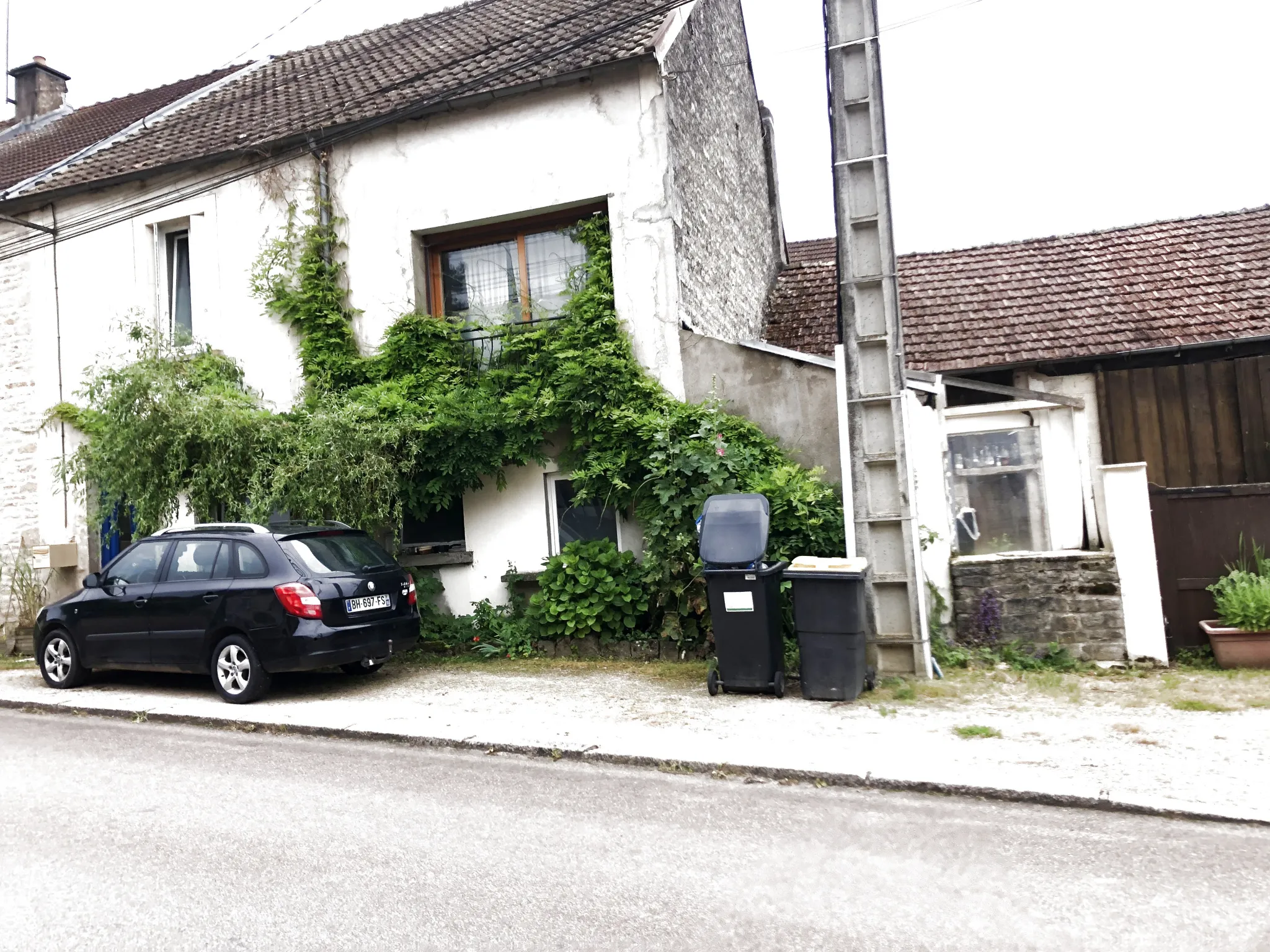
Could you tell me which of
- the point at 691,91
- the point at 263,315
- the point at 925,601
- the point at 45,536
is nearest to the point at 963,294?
the point at 691,91

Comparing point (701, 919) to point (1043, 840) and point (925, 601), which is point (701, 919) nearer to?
point (1043, 840)

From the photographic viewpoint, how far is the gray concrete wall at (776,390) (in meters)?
9.73

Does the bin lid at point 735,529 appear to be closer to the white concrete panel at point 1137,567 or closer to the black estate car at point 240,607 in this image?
the black estate car at point 240,607

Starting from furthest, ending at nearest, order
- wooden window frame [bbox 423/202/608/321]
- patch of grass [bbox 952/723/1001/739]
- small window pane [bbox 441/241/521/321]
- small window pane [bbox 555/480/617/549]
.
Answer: small window pane [bbox 441/241/521/321] → wooden window frame [bbox 423/202/608/321] → small window pane [bbox 555/480/617/549] → patch of grass [bbox 952/723/1001/739]

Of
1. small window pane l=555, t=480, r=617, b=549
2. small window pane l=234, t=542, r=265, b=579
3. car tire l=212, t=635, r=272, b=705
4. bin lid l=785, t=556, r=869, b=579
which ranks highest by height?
small window pane l=555, t=480, r=617, b=549

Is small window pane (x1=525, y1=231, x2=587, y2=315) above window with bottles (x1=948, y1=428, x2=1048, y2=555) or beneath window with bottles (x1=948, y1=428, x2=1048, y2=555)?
above

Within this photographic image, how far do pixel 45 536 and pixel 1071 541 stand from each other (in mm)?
13068

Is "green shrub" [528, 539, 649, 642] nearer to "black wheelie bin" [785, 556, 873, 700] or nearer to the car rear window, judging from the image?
the car rear window

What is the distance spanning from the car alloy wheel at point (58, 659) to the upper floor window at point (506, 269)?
5.41 metres

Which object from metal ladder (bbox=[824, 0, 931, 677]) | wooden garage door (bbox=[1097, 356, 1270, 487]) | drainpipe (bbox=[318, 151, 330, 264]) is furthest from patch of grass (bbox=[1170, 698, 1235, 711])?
drainpipe (bbox=[318, 151, 330, 264])

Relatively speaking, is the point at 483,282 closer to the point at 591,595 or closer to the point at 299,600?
the point at 591,595

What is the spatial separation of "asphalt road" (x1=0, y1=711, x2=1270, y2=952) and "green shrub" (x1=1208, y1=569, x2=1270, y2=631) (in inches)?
159

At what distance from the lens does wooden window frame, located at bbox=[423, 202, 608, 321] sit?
433 inches

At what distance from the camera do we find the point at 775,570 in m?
7.66
